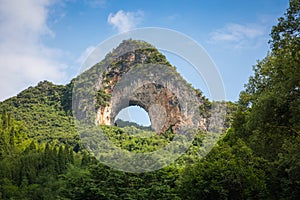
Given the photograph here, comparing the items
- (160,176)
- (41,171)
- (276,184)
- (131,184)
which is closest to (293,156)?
(276,184)

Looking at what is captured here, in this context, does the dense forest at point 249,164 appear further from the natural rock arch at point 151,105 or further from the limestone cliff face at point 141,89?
the natural rock arch at point 151,105

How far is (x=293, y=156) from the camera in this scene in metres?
9.13

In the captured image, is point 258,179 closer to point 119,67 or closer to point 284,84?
point 284,84

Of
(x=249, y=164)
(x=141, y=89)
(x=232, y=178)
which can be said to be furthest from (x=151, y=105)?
(x=232, y=178)

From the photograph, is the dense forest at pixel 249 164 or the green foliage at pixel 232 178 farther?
the green foliage at pixel 232 178

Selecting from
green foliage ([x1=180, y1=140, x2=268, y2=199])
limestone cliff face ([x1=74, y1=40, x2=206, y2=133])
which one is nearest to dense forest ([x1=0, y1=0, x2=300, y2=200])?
green foliage ([x1=180, y1=140, x2=268, y2=199])

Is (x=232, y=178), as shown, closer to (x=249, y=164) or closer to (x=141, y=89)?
(x=249, y=164)

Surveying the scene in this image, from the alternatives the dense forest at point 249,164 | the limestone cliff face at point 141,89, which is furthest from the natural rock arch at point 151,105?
the dense forest at point 249,164

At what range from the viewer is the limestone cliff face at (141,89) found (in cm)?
5284

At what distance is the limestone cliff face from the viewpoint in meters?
52.8

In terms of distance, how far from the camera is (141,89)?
57344 millimetres

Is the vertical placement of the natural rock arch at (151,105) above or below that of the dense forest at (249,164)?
above

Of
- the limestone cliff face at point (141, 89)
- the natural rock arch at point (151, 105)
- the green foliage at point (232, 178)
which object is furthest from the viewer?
the natural rock arch at point (151, 105)

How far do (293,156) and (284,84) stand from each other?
63.7 inches
